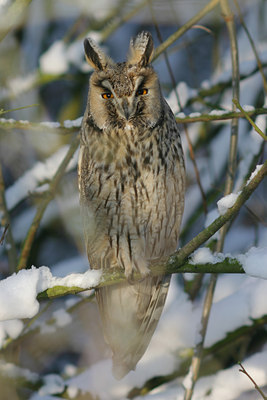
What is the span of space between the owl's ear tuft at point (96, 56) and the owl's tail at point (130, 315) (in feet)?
3.29

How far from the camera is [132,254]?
2207 millimetres

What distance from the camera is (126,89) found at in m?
1.99

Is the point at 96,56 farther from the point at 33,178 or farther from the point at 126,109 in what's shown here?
the point at 33,178

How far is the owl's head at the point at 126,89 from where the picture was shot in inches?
78.7

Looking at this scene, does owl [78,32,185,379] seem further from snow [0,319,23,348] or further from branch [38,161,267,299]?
snow [0,319,23,348]

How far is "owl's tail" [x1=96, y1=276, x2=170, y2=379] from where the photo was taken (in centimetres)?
246

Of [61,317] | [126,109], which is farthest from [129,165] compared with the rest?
[61,317]

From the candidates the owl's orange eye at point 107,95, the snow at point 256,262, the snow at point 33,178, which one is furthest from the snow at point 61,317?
the snow at point 256,262

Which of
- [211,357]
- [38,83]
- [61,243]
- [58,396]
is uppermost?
[38,83]

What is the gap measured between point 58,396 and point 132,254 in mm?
965

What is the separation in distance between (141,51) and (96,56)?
0.60 ft

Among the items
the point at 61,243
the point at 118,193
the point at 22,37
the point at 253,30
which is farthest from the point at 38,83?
the point at 253,30

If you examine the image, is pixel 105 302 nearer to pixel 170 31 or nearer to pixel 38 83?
pixel 38 83

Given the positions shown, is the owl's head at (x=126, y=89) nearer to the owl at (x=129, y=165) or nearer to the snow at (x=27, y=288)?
the owl at (x=129, y=165)
